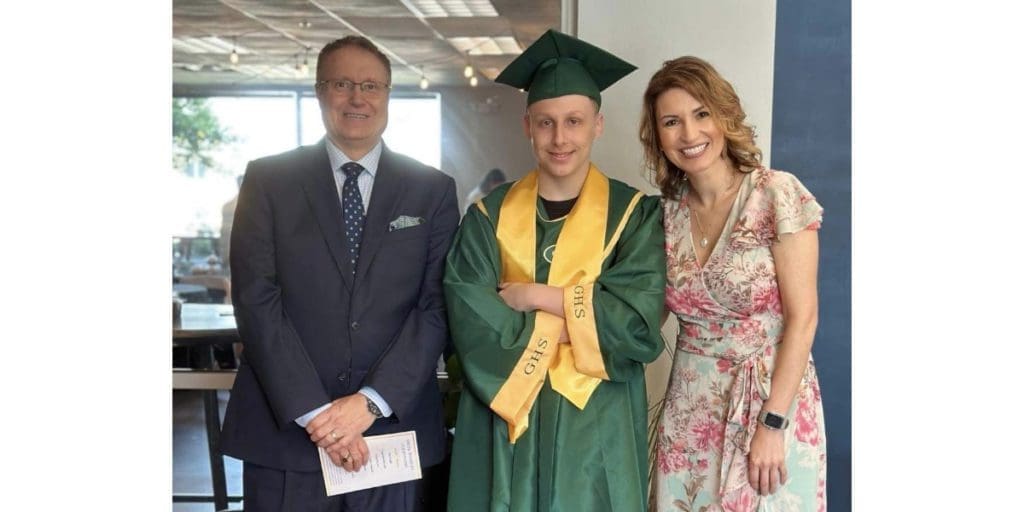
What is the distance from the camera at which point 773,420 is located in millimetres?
2260

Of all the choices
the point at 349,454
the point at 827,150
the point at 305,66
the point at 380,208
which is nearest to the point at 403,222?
the point at 380,208

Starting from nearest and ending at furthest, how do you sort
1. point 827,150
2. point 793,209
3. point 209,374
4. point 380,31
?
point 793,209 < point 827,150 < point 209,374 < point 380,31

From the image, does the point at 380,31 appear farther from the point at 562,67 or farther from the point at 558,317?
the point at 558,317

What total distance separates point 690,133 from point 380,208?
834 mm

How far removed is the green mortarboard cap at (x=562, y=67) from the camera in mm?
2480

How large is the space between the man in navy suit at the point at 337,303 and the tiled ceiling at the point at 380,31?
161 inches

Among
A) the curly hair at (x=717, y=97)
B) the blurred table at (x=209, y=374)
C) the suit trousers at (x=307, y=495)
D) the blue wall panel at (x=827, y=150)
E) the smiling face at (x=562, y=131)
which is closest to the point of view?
the curly hair at (x=717, y=97)

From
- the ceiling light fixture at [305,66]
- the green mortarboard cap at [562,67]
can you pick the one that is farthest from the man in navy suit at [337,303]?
the ceiling light fixture at [305,66]

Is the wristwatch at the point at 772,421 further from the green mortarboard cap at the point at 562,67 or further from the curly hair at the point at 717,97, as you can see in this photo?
the green mortarboard cap at the point at 562,67

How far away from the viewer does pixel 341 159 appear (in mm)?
2691

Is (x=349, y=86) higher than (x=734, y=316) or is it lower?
higher

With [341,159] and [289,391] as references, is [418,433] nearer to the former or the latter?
[289,391]
